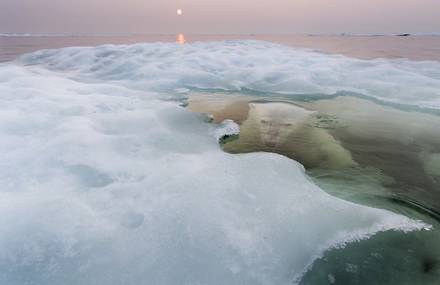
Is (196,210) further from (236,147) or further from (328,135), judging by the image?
(328,135)

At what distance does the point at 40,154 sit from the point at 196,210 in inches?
84.5

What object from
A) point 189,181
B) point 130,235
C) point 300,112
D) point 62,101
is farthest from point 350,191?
point 62,101

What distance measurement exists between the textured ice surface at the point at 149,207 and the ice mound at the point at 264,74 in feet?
13.2

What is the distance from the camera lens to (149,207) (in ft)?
9.31

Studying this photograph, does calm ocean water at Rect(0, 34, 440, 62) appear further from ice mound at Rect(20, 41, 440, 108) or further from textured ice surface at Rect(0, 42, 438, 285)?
textured ice surface at Rect(0, 42, 438, 285)

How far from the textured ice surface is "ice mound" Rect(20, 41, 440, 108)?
13.2 ft

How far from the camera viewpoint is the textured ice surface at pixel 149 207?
7.29ft

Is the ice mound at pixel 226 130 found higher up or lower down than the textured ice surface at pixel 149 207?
lower down

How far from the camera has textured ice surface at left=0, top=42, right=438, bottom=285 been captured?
2223 millimetres

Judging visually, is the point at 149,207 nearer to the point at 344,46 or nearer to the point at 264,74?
the point at 264,74

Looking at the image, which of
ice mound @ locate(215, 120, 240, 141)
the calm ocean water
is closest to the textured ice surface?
ice mound @ locate(215, 120, 240, 141)

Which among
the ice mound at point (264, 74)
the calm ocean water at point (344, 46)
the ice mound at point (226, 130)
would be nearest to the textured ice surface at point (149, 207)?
the ice mound at point (226, 130)

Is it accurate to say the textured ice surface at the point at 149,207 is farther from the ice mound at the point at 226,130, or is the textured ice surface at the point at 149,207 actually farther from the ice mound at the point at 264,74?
the ice mound at the point at 264,74

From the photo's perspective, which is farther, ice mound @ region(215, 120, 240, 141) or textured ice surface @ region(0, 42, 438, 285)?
ice mound @ region(215, 120, 240, 141)
